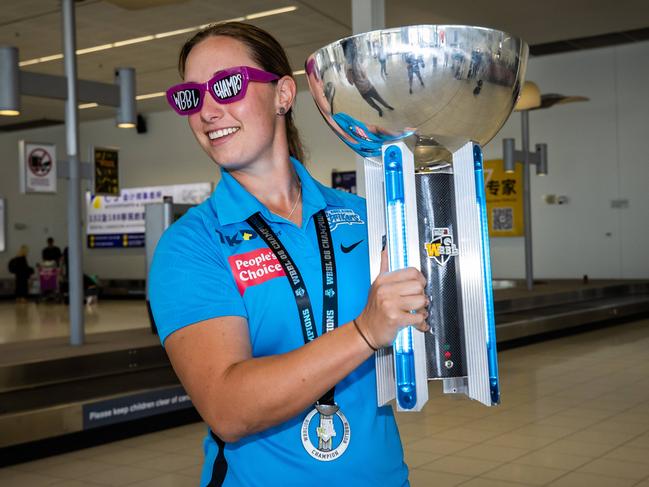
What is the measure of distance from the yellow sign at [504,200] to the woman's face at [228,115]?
17.0 meters

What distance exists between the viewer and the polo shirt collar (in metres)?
1.38

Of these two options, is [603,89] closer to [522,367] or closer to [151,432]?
[522,367]

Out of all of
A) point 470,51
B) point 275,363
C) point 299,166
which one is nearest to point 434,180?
point 470,51

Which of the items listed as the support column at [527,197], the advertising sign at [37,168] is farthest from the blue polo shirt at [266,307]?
the support column at [527,197]

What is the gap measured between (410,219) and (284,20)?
1289cm

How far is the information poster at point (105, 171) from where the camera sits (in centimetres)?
783

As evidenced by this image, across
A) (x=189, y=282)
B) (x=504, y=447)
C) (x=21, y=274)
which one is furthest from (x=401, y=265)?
(x=21, y=274)

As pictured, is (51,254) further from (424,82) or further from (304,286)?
(424,82)

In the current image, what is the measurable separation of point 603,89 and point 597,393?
11.1m

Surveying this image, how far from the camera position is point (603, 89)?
668 inches

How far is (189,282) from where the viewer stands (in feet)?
4.18

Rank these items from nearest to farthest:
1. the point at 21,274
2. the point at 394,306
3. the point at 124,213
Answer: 1. the point at 394,306
2. the point at 21,274
3. the point at 124,213

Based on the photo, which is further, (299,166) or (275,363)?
(299,166)

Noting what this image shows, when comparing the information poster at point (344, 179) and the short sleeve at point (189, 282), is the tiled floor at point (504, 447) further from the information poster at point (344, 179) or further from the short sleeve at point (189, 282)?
the information poster at point (344, 179)
